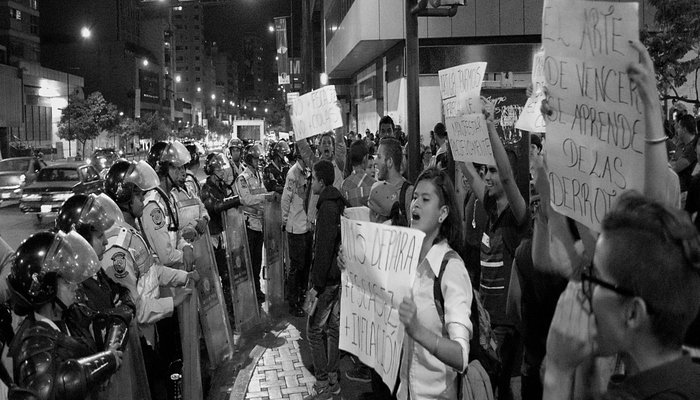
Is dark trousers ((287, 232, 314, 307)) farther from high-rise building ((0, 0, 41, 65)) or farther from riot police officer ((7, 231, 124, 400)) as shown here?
high-rise building ((0, 0, 41, 65))

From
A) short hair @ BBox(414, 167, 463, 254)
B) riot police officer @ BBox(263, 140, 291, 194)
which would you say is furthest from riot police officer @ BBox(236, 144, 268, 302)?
short hair @ BBox(414, 167, 463, 254)

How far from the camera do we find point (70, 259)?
3.46 metres

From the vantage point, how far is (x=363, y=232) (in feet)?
11.5

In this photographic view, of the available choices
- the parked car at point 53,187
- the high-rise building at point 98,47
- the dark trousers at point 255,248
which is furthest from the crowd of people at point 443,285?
the high-rise building at point 98,47

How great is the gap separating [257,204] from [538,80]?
539 centimetres

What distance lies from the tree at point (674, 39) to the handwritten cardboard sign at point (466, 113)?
10.0 metres

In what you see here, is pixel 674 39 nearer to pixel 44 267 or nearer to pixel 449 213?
pixel 449 213

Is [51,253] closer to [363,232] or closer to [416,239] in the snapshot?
[363,232]

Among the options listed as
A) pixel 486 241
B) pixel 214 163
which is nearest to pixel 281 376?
pixel 486 241

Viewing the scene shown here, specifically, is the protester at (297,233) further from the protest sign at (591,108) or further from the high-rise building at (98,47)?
the high-rise building at (98,47)

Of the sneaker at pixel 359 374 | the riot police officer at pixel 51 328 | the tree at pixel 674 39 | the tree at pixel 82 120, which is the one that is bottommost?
the sneaker at pixel 359 374

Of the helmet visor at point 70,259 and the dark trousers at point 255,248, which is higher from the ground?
the helmet visor at point 70,259

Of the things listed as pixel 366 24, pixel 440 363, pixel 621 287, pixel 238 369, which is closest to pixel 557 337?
pixel 621 287

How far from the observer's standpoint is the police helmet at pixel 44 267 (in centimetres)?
331
